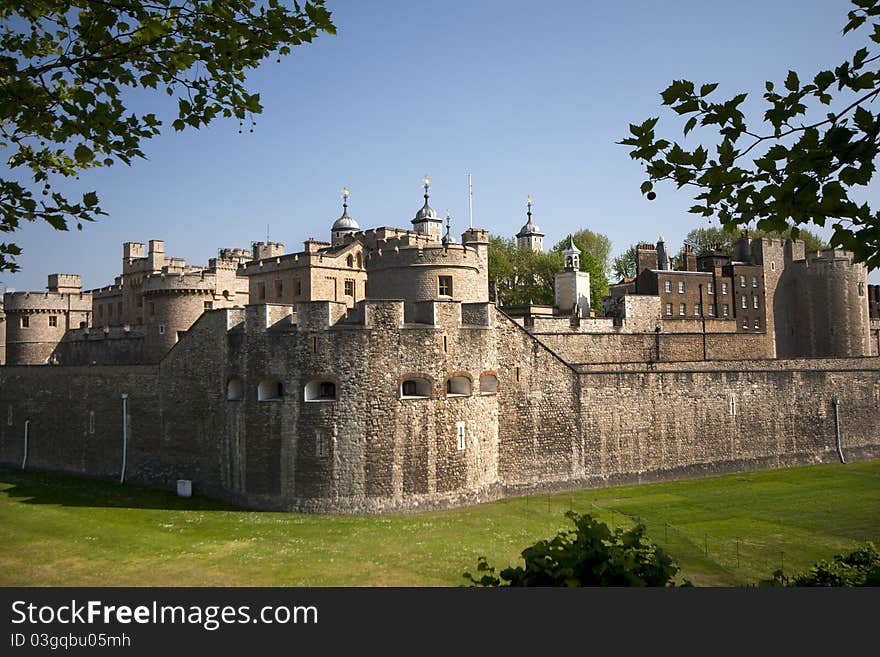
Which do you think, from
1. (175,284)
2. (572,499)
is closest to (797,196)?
(572,499)

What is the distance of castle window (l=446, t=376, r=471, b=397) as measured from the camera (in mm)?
27047

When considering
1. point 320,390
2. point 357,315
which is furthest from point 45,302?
point 357,315

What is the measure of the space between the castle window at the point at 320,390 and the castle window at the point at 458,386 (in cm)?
429

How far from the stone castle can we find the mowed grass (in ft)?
5.05

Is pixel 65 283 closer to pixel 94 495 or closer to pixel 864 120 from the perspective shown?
pixel 94 495

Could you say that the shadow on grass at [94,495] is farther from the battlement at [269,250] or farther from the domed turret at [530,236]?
the domed turret at [530,236]

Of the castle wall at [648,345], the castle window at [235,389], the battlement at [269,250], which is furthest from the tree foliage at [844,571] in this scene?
the battlement at [269,250]

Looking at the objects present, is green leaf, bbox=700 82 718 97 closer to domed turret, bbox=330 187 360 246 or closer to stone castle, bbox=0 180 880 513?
stone castle, bbox=0 180 880 513

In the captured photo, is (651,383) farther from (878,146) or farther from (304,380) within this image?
(878,146)

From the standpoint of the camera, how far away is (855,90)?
20.6 ft

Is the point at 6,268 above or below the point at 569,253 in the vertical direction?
below

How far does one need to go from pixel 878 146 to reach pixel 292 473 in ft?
72.7

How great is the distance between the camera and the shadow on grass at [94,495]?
26.3 m

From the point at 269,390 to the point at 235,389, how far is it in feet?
5.81
